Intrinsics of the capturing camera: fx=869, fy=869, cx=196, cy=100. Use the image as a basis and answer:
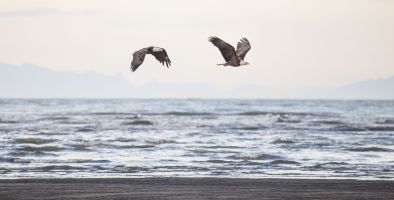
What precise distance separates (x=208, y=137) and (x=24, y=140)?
680cm

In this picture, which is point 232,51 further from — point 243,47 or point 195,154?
point 195,154

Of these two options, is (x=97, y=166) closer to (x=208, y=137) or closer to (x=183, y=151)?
(x=183, y=151)

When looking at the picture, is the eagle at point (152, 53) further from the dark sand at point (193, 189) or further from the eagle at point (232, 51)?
the dark sand at point (193, 189)

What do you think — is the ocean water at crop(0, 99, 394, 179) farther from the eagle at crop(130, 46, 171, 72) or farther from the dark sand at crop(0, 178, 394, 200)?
the eagle at crop(130, 46, 171, 72)

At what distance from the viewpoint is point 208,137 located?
3152 cm

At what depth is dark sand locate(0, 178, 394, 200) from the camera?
13.3 m

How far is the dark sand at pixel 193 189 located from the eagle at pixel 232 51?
2.52 m

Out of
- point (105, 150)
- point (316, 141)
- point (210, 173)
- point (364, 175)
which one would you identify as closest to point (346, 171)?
point (364, 175)

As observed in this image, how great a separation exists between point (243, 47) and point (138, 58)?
5.06 metres

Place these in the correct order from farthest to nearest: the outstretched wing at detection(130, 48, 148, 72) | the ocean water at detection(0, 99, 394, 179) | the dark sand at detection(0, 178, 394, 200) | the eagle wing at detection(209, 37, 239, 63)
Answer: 1. the ocean water at detection(0, 99, 394, 179)
2. the eagle wing at detection(209, 37, 239, 63)
3. the outstretched wing at detection(130, 48, 148, 72)
4. the dark sand at detection(0, 178, 394, 200)

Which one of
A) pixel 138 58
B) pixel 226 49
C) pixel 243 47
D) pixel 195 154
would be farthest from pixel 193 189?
pixel 195 154

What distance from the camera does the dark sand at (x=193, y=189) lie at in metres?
13.3

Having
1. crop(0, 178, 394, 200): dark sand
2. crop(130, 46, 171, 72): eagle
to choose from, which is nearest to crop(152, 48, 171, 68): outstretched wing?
crop(130, 46, 171, 72): eagle

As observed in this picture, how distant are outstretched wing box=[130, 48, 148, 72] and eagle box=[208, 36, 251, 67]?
5.14ft
